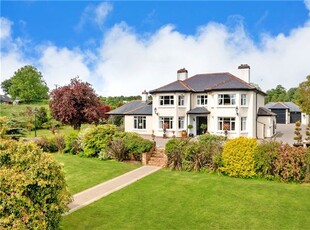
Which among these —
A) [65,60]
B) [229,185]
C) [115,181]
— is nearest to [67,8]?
[65,60]

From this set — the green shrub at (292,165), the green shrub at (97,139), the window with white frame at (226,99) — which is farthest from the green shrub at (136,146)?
the window with white frame at (226,99)

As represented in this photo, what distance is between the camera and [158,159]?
20.5 metres

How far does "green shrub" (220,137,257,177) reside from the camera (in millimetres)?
16672

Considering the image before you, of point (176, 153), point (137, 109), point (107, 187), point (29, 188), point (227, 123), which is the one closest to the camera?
point (29, 188)

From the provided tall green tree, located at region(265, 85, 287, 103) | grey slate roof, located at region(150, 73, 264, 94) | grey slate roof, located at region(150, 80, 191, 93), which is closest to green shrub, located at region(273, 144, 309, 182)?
grey slate roof, located at region(150, 73, 264, 94)

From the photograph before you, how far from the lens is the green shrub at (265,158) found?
16266 mm

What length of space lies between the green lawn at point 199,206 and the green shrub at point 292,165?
2.40ft

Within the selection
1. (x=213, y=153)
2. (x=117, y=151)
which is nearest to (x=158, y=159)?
(x=117, y=151)

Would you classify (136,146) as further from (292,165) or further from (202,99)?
(202,99)

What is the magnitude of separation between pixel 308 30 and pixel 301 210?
15913 mm

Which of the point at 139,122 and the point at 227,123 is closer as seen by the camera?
the point at 227,123

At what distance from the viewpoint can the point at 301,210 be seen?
11375mm

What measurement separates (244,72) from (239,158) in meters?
20.0

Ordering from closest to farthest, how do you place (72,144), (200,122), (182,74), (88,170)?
1. (88,170)
2. (72,144)
3. (200,122)
4. (182,74)
